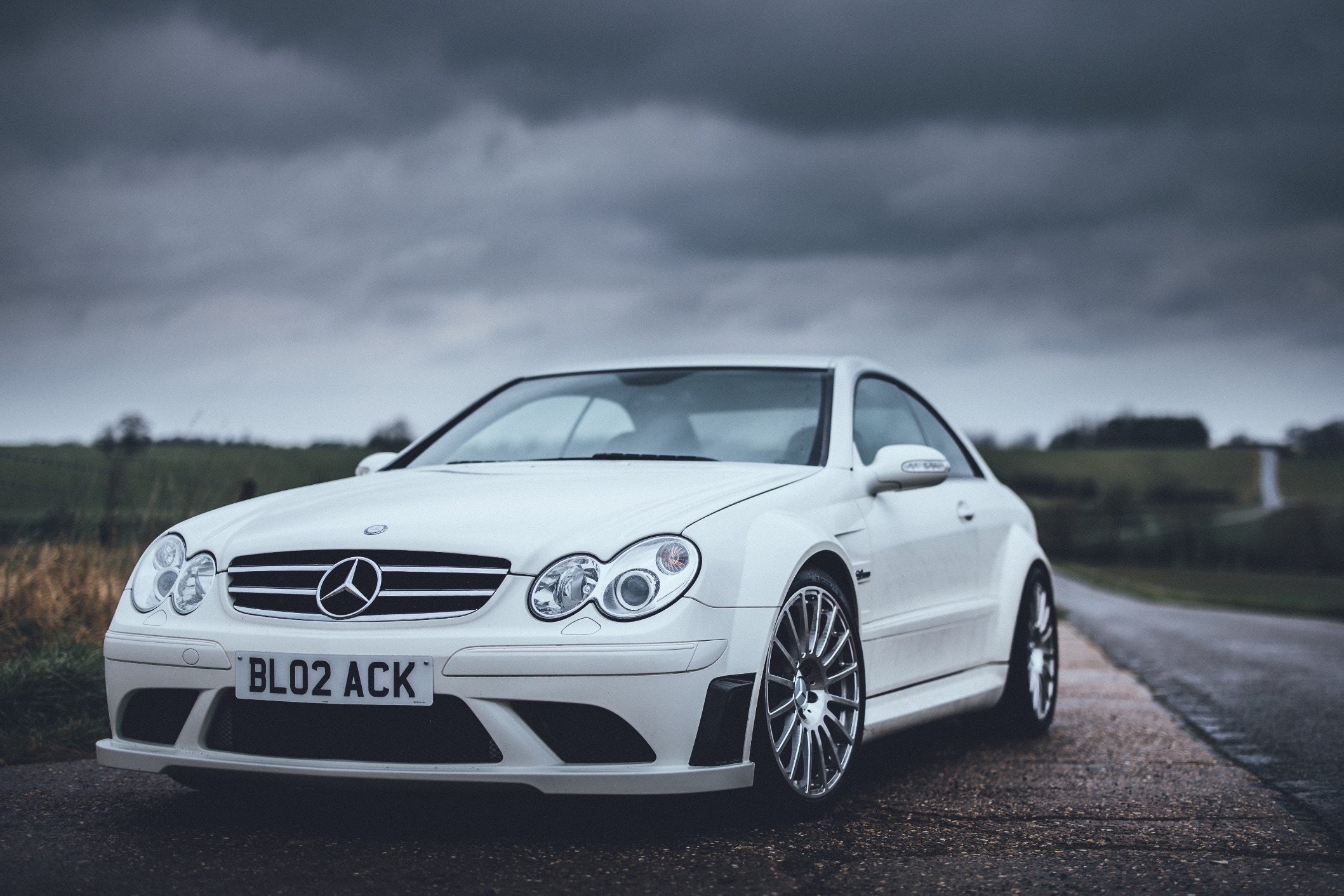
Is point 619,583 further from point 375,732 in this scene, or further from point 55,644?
point 55,644

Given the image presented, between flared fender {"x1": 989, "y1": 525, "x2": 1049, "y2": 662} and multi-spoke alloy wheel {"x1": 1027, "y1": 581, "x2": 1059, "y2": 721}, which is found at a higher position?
flared fender {"x1": 989, "y1": 525, "x2": 1049, "y2": 662}

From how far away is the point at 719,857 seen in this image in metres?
3.66

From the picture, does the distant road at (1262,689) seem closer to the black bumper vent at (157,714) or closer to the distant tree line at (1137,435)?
the black bumper vent at (157,714)

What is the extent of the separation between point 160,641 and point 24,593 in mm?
3850

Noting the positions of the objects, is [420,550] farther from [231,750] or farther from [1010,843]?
[1010,843]

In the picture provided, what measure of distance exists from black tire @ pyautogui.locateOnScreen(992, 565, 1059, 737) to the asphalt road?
91 centimetres

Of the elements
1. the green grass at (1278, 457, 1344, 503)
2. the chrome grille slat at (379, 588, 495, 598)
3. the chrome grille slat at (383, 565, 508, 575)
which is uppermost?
the chrome grille slat at (383, 565, 508, 575)

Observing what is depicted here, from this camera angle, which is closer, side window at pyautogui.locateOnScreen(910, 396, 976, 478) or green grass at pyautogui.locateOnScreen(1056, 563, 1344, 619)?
side window at pyautogui.locateOnScreen(910, 396, 976, 478)

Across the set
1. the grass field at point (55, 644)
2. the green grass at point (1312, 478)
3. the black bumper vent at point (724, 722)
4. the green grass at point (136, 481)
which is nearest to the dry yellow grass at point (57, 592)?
the grass field at point (55, 644)

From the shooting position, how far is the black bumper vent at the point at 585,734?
3.60 meters

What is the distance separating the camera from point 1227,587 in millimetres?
72062

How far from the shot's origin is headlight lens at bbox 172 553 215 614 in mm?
3957

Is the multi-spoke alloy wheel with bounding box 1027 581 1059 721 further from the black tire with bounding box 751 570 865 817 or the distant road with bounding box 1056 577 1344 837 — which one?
the black tire with bounding box 751 570 865 817

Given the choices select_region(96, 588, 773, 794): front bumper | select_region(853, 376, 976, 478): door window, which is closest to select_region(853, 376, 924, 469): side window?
select_region(853, 376, 976, 478): door window
